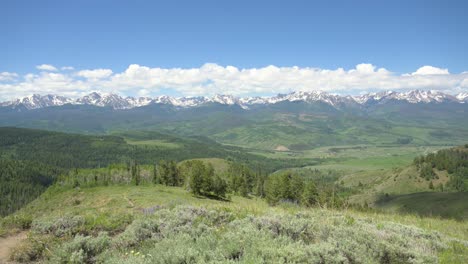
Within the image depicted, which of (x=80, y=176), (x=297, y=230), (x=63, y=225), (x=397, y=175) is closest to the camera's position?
(x=297, y=230)

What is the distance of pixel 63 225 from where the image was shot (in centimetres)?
1102

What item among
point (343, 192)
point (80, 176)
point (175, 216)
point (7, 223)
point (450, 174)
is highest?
point (175, 216)

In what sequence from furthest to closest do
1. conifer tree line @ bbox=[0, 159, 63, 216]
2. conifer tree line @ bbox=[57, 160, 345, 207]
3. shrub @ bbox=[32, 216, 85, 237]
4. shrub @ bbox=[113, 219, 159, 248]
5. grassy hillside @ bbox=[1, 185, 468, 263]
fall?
conifer tree line @ bbox=[0, 159, 63, 216], conifer tree line @ bbox=[57, 160, 345, 207], shrub @ bbox=[32, 216, 85, 237], shrub @ bbox=[113, 219, 159, 248], grassy hillside @ bbox=[1, 185, 468, 263]

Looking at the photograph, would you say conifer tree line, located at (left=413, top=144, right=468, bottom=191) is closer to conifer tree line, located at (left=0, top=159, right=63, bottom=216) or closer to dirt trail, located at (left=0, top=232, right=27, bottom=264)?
dirt trail, located at (left=0, top=232, right=27, bottom=264)

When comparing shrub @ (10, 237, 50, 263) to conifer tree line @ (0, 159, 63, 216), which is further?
conifer tree line @ (0, 159, 63, 216)

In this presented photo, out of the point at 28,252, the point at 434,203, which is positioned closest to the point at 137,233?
the point at 28,252

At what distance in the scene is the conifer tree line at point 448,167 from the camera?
163 metres

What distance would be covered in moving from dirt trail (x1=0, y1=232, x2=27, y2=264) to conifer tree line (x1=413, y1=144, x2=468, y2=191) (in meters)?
204

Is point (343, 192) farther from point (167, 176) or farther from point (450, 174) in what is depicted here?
point (167, 176)

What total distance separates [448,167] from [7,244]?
21983cm

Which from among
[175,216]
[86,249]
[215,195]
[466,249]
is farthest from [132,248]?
[215,195]

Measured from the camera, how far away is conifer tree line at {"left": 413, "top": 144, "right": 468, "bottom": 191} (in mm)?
162812

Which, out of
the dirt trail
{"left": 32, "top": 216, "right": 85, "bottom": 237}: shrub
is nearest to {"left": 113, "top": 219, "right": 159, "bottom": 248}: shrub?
{"left": 32, "top": 216, "right": 85, "bottom": 237}: shrub

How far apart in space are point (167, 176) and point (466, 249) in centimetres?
9660
